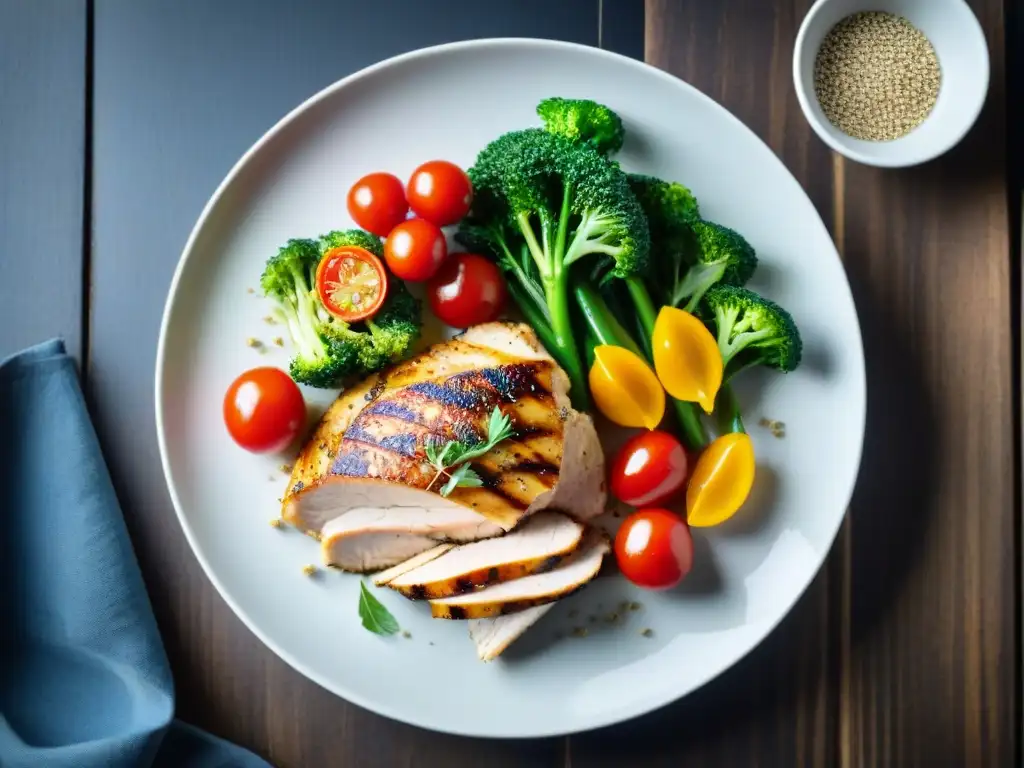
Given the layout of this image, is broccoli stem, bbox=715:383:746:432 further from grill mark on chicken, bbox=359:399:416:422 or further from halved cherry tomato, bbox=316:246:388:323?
halved cherry tomato, bbox=316:246:388:323

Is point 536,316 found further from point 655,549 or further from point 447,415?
point 655,549

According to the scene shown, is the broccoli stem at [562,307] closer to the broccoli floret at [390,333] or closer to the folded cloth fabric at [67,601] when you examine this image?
the broccoli floret at [390,333]

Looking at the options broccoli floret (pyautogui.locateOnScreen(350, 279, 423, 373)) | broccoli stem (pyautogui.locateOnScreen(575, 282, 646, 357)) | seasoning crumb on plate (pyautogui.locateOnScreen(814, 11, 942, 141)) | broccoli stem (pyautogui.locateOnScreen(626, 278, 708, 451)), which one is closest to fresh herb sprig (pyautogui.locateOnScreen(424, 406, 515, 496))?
broccoli floret (pyautogui.locateOnScreen(350, 279, 423, 373))

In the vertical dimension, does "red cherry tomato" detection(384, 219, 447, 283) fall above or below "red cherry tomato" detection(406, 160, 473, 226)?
below

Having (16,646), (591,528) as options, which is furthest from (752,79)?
(16,646)

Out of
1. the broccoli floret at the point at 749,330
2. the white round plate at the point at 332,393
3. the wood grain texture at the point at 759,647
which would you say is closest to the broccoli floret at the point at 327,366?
the white round plate at the point at 332,393

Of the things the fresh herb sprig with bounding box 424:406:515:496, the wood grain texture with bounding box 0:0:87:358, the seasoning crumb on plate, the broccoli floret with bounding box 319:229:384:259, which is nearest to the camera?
the fresh herb sprig with bounding box 424:406:515:496
